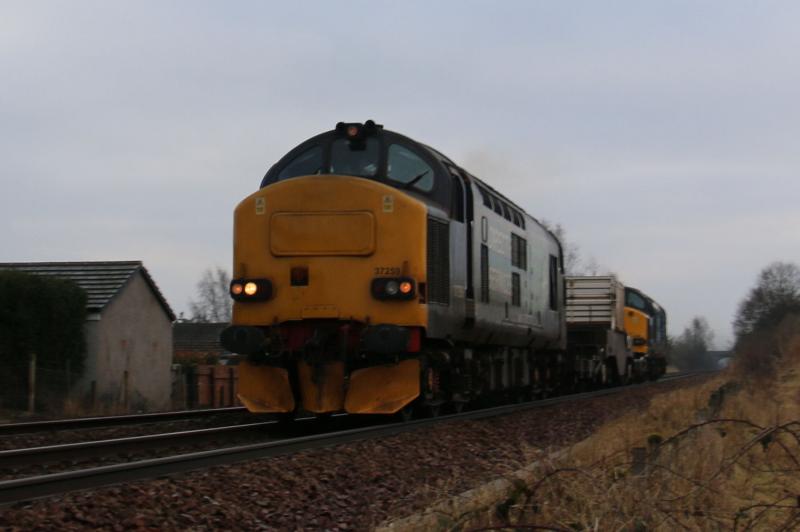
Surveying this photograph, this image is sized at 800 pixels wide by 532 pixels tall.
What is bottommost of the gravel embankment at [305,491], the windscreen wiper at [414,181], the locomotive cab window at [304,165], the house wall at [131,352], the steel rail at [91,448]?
the gravel embankment at [305,491]

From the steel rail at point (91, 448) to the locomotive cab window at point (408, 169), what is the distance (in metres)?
3.84

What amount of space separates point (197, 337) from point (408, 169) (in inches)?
1939

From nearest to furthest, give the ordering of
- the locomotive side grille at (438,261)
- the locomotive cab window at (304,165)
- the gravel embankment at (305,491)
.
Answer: the gravel embankment at (305,491)
the locomotive side grille at (438,261)
the locomotive cab window at (304,165)

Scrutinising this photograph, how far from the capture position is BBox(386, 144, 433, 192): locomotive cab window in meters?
13.3

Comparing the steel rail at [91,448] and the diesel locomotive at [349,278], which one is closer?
the steel rail at [91,448]

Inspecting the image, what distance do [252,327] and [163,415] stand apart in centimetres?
369

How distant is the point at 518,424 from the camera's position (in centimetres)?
1408

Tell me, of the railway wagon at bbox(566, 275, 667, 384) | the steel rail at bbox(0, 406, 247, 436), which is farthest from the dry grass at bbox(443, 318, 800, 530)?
the railway wagon at bbox(566, 275, 667, 384)

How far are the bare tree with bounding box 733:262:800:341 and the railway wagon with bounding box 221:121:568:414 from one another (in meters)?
44.4

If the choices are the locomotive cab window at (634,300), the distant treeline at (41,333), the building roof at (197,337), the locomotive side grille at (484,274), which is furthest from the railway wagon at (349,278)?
the building roof at (197,337)

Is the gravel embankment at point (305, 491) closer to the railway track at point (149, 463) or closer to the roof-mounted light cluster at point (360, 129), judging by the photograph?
the railway track at point (149, 463)

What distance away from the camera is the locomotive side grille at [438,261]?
12.8 m

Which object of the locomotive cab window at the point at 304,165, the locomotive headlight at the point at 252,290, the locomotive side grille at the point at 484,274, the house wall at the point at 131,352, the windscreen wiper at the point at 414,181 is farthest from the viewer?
the house wall at the point at 131,352

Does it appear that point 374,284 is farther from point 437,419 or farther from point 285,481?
point 285,481
